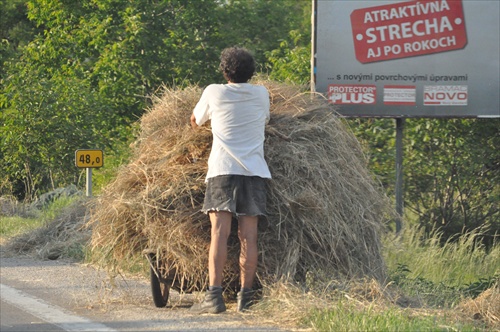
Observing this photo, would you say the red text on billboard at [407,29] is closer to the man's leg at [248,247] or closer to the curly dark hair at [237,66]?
the curly dark hair at [237,66]

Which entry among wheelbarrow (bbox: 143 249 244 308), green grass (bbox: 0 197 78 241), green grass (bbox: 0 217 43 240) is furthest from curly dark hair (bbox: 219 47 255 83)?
green grass (bbox: 0 217 43 240)

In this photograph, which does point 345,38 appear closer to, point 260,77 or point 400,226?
point 400,226

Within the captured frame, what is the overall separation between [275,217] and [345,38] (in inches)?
230

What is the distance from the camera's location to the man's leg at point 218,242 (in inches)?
244

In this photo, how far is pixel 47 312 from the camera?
6457 millimetres

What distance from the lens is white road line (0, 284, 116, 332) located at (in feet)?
19.2

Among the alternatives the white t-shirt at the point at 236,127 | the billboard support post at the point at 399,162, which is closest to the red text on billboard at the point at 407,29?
the billboard support post at the point at 399,162

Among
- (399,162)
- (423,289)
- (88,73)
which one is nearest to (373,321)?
(423,289)

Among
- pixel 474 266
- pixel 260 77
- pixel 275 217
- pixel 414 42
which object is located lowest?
pixel 474 266

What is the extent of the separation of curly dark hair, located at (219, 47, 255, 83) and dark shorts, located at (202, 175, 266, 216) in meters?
0.72

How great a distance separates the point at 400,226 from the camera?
37.6 ft

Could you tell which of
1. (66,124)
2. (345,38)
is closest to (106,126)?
(66,124)

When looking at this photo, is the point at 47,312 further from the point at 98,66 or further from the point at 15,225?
the point at 98,66

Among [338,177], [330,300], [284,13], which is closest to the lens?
[330,300]
